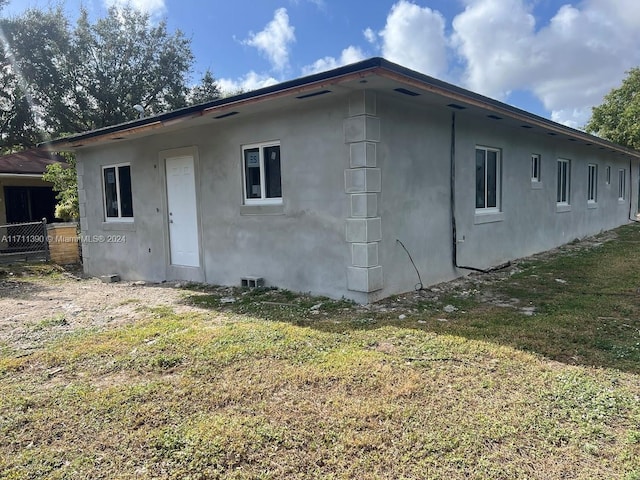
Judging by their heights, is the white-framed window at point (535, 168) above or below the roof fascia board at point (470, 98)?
below

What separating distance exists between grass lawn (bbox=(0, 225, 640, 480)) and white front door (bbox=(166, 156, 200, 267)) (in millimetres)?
2881

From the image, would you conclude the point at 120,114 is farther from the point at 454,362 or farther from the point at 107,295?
the point at 454,362

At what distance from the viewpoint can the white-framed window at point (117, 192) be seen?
9.28 m

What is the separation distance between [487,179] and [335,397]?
6654 millimetres

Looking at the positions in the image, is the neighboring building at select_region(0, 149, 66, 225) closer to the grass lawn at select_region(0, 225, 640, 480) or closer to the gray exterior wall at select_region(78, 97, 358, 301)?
the gray exterior wall at select_region(78, 97, 358, 301)

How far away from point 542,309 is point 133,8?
77.7 ft

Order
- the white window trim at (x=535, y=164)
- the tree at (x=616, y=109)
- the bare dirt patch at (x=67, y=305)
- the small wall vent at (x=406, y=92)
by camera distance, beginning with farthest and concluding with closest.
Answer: the tree at (x=616, y=109) < the white window trim at (x=535, y=164) < the small wall vent at (x=406, y=92) < the bare dirt patch at (x=67, y=305)

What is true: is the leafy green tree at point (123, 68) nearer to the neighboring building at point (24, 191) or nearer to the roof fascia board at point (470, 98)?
the neighboring building at point (24, 191)

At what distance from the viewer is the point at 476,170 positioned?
8117mm

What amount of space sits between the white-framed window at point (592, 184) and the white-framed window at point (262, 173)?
38.0 feet

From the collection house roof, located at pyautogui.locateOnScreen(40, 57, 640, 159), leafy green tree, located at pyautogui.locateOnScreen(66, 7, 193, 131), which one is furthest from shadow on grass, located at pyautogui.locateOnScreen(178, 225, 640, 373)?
leafy green tree, located at pyautogui.locateOnScreen(66, 7, 193, 131)

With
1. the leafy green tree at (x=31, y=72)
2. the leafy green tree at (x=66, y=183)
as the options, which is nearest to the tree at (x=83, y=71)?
the leafy green tree at (x=31, y=72)

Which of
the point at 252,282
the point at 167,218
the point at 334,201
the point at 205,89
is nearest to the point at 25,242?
the point at 167,218

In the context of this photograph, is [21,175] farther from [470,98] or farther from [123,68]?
[470,98]
